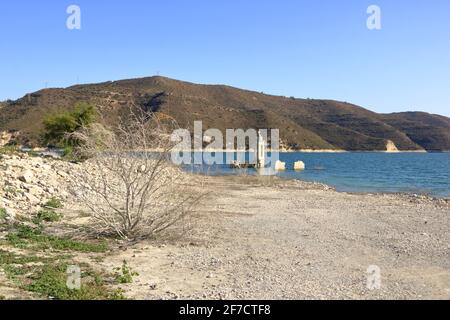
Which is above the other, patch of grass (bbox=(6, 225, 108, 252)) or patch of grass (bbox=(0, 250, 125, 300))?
patch of grass (bbox=(6, 225, 108, 252))

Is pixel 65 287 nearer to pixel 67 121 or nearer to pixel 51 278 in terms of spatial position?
pixel 51 278

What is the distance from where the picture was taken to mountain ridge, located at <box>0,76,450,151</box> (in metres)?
84.8

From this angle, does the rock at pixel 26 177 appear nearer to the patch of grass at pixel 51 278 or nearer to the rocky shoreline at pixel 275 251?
the rocky shoreline at pixel 275 251

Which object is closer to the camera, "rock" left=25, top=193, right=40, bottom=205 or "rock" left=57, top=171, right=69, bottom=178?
"rock" left=25, top=193, right=40, bottom=205

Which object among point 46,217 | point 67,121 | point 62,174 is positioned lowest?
point 46,217

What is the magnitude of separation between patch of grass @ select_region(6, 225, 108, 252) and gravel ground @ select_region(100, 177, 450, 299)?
876 mm

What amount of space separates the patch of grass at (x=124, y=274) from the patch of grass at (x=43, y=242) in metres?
1.61

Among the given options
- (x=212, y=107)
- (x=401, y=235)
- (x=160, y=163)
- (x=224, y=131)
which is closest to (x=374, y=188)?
(x=401, y=235)

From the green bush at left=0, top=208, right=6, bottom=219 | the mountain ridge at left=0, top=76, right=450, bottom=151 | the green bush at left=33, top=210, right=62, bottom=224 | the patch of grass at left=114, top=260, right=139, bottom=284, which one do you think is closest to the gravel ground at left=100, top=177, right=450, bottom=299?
the patch of grass at left=114, top=260, right=139, bottom=284

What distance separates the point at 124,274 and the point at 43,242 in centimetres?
323

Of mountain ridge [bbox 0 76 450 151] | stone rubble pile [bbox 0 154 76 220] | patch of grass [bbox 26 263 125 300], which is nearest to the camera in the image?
patch of grass [bbox 26 263 125 300]

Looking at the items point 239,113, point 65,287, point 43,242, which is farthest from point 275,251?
point 239,113

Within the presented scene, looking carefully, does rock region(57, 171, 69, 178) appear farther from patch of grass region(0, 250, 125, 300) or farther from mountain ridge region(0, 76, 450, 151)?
mountain ridge region(0, 76, 450, 151)

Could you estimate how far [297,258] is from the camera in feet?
32.6
